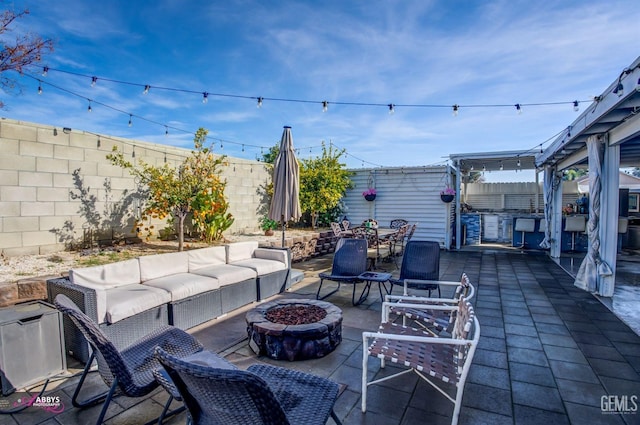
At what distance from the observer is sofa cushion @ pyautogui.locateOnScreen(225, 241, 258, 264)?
16.2 ft

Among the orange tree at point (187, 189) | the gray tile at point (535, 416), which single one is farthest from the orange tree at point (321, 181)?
the gray tile at point (535, 416)

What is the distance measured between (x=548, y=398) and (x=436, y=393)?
80cm

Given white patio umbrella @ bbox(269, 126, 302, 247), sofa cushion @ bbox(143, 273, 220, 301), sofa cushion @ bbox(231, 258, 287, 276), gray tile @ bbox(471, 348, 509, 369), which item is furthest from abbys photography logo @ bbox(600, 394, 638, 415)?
white patio umbrella @ bbox(269, 126, 302, 247)

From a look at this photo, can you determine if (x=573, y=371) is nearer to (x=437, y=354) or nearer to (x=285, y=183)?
(x=437, y=354)

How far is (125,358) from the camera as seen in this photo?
2221mm

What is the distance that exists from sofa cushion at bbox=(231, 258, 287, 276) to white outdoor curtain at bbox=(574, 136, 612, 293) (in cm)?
495

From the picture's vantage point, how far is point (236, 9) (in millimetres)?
5617

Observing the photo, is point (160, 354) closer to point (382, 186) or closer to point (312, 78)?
point (312, 78)

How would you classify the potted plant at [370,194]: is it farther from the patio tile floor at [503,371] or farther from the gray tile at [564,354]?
the gray tile at [564,354]

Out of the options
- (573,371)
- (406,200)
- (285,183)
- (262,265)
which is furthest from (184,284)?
(406,200)

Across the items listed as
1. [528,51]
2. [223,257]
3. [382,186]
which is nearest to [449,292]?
[223,257]

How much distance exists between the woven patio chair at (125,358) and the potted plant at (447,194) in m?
8.66

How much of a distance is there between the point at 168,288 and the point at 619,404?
3921 millimetres

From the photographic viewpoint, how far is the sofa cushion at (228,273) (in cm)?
409
